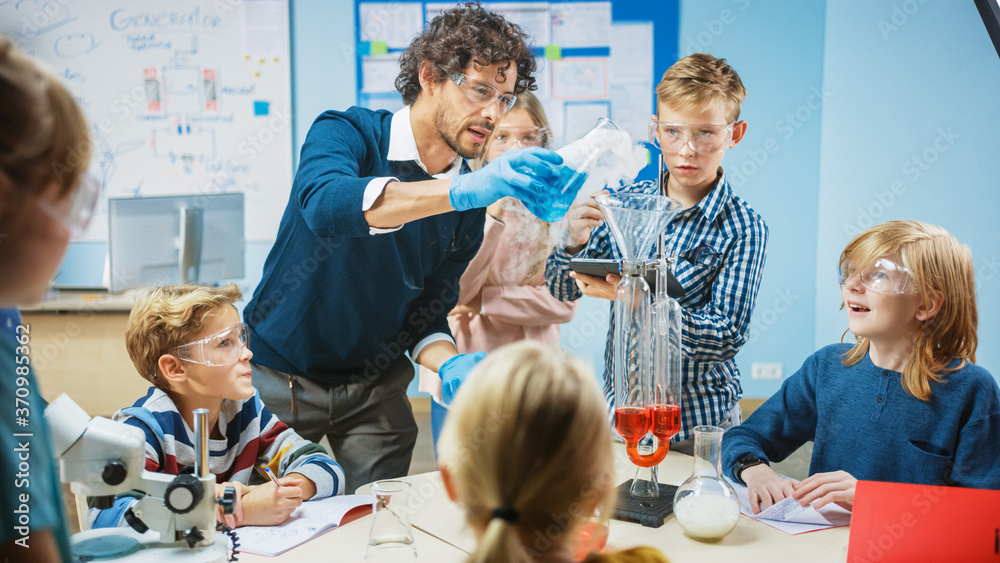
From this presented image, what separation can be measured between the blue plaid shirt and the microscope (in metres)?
1.08

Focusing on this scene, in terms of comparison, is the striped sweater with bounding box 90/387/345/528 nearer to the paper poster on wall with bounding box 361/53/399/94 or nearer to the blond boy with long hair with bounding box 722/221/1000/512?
the blond boy with long hair with bounding box 722/221/1000/512

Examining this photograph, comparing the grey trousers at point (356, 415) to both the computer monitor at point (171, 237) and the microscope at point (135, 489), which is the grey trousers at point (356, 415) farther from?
the computer monitor at point (171, 237)

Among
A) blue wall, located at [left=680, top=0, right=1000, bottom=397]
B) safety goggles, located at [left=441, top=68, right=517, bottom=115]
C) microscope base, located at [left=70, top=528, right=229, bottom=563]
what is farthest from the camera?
blue wall, located at [left=680, top=0, right=1000, bottom=397]

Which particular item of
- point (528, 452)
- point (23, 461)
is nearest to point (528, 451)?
point (528, 452)

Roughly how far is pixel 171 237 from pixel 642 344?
121 inches

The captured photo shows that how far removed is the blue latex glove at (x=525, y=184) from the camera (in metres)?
1.45

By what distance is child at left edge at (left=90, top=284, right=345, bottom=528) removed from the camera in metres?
1.52

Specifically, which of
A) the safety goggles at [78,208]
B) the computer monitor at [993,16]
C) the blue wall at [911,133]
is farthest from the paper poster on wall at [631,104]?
the safety goggles at [78,208]

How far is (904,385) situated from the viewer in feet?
5.33

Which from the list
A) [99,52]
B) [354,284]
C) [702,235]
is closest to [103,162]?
[99,52]

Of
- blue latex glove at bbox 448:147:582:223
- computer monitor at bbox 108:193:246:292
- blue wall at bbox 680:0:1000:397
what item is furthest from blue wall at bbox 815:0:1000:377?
computer monitor at bbox 108:193:246:292

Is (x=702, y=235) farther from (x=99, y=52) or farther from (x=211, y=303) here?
(x=99, y=52)

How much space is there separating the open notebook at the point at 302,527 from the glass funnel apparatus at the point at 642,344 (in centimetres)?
56

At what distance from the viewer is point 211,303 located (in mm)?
1660
